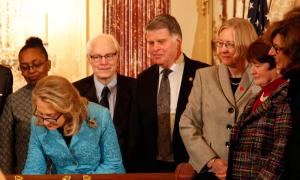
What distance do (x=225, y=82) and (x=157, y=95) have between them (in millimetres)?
659

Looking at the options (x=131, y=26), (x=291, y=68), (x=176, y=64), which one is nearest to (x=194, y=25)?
(x=131, y=26)

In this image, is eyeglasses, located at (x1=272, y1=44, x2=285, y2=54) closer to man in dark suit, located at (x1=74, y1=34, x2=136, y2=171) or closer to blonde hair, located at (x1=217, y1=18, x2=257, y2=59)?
blonde hair, located at (x1=217, y1=18, x2=257, y2=59)

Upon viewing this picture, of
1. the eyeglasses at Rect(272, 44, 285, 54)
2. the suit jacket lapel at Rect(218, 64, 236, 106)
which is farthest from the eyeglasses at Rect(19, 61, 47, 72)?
the eyeglasses at Rect(272, 44, 285, 54)

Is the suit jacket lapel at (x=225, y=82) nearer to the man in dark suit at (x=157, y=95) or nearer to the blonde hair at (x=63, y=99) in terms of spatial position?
the man in dark suit at (x=157, y=95)

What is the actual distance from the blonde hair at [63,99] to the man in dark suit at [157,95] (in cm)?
68

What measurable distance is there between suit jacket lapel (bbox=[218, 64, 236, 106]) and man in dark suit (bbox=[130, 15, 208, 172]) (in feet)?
1.54

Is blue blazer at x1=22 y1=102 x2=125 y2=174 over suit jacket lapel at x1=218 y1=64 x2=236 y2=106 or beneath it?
beneath

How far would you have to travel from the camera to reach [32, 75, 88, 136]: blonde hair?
3.45 m

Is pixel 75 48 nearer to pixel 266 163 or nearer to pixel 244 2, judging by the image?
pixel 244 2

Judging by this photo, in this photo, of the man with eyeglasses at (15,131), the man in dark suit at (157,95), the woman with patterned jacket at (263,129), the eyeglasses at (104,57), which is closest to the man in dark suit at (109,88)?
the eyeglasses at (104,57)

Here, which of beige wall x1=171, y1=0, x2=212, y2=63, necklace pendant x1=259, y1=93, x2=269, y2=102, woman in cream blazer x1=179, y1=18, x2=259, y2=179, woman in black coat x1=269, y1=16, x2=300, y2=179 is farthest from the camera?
beige wall x1=171, y1=0, x2=212, y2=63

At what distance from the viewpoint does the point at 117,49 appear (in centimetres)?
437

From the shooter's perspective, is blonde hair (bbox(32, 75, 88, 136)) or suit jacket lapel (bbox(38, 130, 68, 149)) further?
suit jacket lapel (bbox(38, 130, 68, 149))

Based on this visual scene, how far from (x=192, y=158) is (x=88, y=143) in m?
0.63
